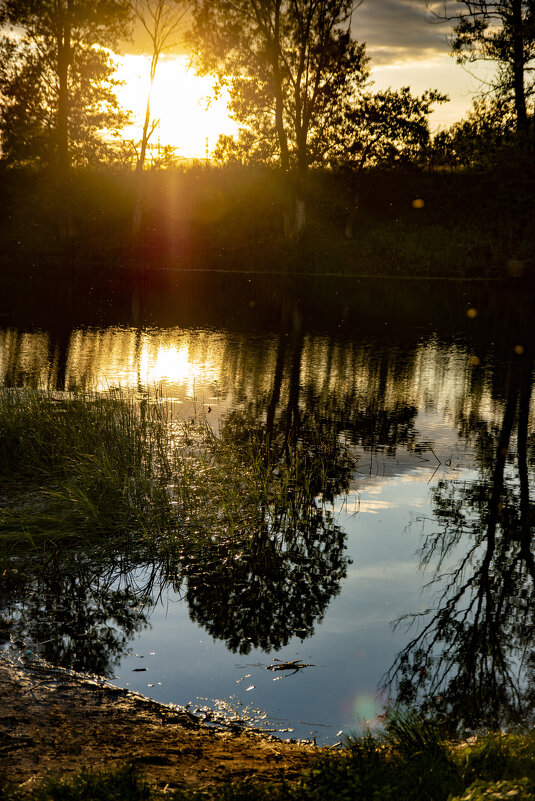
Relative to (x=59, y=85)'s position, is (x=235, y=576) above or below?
below

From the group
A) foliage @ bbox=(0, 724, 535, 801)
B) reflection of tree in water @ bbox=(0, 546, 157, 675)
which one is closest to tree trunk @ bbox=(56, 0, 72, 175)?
reflection of tree in water @ bbox=(0, 546, 157, 675)

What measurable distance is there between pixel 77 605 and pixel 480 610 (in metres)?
3.56

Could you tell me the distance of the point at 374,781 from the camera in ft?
12.3

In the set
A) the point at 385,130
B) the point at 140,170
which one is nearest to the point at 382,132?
the point at 385,130

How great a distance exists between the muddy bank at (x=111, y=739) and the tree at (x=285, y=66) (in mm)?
38902

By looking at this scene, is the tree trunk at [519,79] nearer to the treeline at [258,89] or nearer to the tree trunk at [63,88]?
the treeline at [258,89]

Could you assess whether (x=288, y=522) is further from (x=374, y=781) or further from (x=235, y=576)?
(x=374, y=781)

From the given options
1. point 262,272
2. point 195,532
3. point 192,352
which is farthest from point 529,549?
point 262,272

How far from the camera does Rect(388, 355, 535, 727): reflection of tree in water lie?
18.0 ft

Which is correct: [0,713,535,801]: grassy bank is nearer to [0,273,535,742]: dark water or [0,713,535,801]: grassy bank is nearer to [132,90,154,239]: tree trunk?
[0,273,535,742]: dark water

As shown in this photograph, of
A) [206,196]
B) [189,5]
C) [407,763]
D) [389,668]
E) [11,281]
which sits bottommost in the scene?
[389,668]

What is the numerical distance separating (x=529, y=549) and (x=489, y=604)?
1.49m

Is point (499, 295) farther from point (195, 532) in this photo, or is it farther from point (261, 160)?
point (195, 532)

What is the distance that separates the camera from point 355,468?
437 inches
